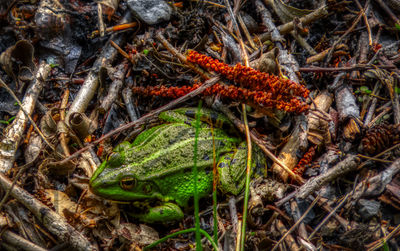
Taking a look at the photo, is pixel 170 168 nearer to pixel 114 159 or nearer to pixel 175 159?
pixel 175 159

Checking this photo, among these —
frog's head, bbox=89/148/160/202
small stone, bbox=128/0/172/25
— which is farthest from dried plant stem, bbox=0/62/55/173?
small stone, bbox=128/0/172/25

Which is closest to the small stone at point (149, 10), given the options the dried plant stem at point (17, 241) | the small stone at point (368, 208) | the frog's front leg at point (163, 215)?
the frog's front leg at point (163, 215)

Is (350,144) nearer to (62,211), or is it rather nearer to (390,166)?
(390,166)

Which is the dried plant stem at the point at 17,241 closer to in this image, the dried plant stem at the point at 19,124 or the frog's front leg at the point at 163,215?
the dried plant stem at the point at 19,124

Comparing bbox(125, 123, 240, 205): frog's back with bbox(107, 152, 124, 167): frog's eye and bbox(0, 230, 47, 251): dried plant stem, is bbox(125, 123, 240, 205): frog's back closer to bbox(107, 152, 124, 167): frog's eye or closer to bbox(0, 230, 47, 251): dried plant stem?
bbox(107, 152, 124, 167): frog's eye

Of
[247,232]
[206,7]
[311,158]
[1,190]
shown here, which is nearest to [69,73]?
[1,190]

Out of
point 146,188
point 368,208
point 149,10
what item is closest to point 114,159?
point 146,188
